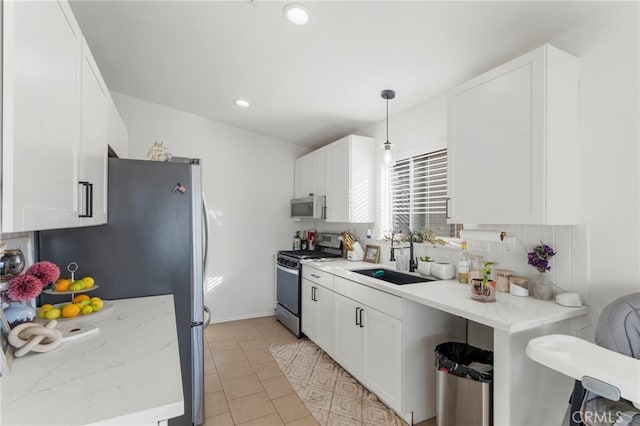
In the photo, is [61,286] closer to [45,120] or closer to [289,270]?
[45,120]

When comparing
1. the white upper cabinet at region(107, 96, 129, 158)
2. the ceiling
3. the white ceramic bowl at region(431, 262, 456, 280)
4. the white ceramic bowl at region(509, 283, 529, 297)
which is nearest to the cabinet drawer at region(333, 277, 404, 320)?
the white ceramic bowl at region(431, 262, 456, 280)

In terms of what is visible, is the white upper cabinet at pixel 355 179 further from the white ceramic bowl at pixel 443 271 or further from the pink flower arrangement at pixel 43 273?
the pink flower arrangement at pixel 43 273

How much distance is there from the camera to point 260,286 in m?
4.38

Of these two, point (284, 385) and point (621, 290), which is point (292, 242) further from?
point (621, 290)

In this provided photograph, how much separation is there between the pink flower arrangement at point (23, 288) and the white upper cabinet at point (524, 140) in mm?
2225

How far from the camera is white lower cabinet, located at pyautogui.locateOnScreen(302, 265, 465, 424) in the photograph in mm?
2059

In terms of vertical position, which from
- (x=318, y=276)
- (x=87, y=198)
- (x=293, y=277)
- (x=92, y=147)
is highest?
(x=92, y=147)

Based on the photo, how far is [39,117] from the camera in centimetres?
91

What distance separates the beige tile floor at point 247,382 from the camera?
219 centimetres

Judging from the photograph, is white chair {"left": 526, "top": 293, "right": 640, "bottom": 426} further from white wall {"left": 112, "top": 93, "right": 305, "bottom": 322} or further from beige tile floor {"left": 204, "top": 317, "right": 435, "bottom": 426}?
white wall {"left": 112, "top": 93, "right": 305, "bottom": 322}

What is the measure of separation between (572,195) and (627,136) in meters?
0.36

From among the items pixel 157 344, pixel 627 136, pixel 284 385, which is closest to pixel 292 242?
pixel 284 385

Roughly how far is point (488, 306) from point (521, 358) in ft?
0.97

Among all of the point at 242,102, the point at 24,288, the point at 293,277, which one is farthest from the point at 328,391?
the point at 242,102
